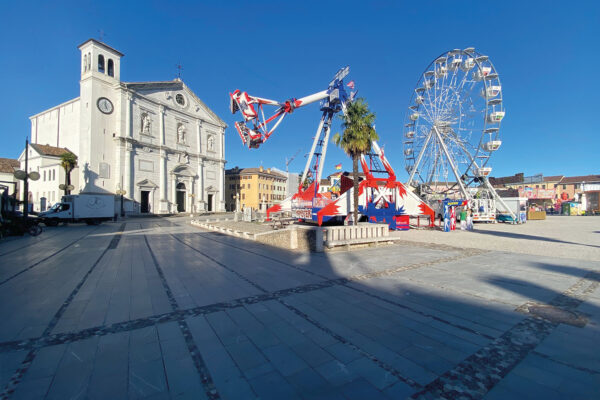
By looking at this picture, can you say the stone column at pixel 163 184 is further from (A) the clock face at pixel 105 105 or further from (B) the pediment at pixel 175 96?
(B) the pediment at pixel 175 96

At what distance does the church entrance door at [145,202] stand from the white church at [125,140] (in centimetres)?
16

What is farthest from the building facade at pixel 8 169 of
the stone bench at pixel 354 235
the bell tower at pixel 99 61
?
the stone bench at pixel 354 235

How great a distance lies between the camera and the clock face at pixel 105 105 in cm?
3892

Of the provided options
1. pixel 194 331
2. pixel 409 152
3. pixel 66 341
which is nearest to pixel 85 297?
pixel 66 341

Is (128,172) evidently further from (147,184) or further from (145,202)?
(145,202)

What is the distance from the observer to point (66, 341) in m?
3.68

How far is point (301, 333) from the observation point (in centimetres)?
390

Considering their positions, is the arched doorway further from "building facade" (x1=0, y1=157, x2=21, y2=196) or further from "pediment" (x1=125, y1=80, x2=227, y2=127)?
"building facade" (x1=0, y1=157, x2=21, y2=196)

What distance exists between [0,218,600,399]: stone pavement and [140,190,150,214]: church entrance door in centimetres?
3867

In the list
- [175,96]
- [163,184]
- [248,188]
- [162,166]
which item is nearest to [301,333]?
[163,184]

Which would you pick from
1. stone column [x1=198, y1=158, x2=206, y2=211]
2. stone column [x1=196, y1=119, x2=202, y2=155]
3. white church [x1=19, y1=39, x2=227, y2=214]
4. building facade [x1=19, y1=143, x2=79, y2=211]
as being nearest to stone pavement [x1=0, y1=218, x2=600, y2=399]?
→ white church [x1=19, y1=39, x2=227, y2=214]

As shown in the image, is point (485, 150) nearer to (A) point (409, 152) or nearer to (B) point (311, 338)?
(A) point (409, 152)

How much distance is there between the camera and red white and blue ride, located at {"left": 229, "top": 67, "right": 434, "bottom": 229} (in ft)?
68.2

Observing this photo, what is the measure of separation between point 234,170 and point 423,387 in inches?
3038
